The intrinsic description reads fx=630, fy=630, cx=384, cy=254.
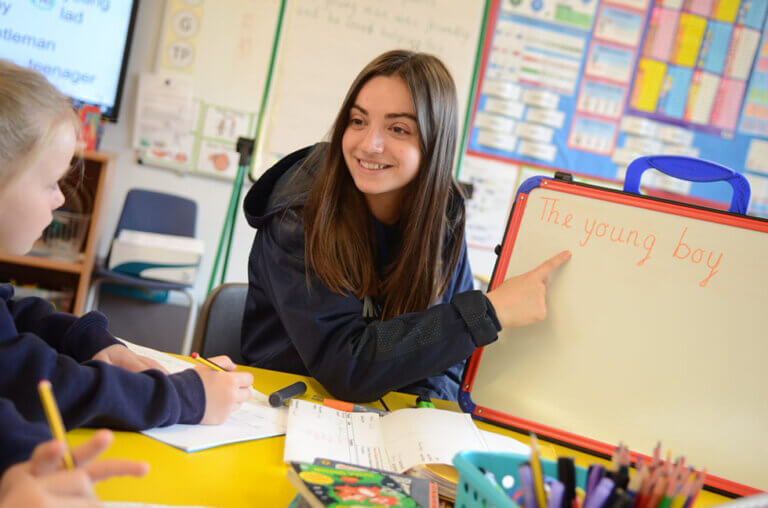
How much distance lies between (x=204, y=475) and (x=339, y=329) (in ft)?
1.28

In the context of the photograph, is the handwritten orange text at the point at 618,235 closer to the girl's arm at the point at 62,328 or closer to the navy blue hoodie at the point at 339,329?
the navy blue hoodie at the point at 339,329

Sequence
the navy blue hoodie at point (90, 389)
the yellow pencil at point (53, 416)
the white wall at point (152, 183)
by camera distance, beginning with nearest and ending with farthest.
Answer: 1. the yellow pencil at point (53, 416)
2. the navy blue hoodie at point (90, 389)
3. the white wall at point (152, 183)

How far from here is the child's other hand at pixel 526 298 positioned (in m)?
1.00

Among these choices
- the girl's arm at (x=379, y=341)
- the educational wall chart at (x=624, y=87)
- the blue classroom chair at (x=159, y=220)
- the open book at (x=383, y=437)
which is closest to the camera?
the open book at (x=383, y=437)

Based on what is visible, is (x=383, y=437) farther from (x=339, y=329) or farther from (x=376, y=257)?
(x=376, y=257)

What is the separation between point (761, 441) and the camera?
0.97 metres

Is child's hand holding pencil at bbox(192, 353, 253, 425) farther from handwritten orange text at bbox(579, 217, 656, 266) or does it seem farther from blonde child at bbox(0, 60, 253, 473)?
handwritten orange text at bbox(579, 217, 656, 266)

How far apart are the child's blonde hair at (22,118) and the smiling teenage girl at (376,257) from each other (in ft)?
1.45

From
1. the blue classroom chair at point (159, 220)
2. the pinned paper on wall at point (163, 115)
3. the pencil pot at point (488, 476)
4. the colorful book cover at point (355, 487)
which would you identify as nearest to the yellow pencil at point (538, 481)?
the pencil pot at point (488, 476)

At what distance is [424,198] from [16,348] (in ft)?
2.56

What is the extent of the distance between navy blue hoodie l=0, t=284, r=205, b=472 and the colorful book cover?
0.18 metres

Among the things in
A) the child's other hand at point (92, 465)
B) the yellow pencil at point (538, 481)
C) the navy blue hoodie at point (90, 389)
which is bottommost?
the navy blue hoodie at point (90, 389)

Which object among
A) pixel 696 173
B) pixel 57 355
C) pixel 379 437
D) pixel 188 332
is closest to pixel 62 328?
pixel 57 355

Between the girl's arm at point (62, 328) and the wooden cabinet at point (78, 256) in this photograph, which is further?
the wooden cabinet at point (78, 256)
